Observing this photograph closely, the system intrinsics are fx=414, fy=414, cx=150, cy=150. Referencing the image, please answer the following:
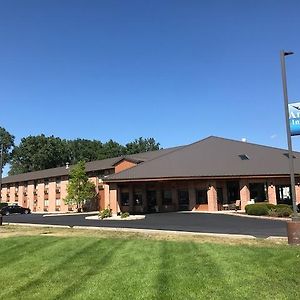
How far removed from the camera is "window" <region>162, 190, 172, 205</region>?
41312mm

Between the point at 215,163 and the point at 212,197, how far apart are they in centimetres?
388

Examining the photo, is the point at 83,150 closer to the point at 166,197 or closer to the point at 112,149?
the point at 112,149

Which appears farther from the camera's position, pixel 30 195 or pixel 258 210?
pixel 30 195

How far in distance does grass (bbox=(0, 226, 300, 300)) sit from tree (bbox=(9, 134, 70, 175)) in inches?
4048

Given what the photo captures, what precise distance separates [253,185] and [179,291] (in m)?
32.1

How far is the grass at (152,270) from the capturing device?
27.0 ft

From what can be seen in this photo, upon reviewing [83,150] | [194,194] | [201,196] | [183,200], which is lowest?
[183,200]

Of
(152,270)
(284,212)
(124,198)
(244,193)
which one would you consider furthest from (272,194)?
(152,270)

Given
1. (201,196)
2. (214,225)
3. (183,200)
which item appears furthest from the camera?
(183,200)

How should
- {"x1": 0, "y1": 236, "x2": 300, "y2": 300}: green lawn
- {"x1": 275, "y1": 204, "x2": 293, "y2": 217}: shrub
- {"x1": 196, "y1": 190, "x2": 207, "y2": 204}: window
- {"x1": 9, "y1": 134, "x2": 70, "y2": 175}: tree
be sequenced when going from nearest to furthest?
{"x1": 0, "y1": 236, "x2": 300, "y2": 300}: green lawn → {"x1": 275, "y1": 204, "x2": 293, "y2": 217}: shrub → {"x1": 196, "y1": 190, "x2": 207, "y2": 204}: window → {"x1": 9, "y1": 134, "x2": 70, "y2": 175}: tree

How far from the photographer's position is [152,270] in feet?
33.2

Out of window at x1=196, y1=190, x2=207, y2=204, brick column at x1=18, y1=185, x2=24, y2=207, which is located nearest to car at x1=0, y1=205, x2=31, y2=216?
brick column at x1=18, y1=185, x2=24, y2=207

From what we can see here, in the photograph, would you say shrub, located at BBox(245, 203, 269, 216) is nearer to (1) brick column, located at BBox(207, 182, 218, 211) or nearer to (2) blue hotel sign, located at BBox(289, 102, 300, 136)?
(1) brick column, located at BBox(207, 182, 218, 211)

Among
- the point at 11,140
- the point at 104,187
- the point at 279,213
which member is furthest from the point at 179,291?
the point at 11,140
